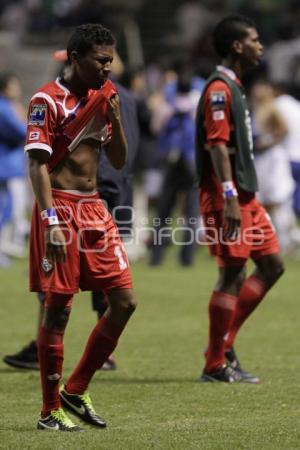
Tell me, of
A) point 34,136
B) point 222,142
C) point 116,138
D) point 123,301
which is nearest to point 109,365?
point 222,142

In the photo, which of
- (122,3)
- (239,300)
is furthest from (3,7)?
(239,300)

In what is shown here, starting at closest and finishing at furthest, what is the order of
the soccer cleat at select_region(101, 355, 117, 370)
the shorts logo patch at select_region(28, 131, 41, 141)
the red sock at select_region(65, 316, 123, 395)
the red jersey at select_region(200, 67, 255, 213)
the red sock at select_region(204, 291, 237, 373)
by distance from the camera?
the shorts logo patch at select_region(28, 131, 41, 141) → the red sock at select_region(65, 316, 123, 395) → the red jersey at select_region(200, 67, 255, 213) → the red sock at select_region(204, 291, 237, 373) → the soccer cleat at select_region(101, 355, 117, 370)

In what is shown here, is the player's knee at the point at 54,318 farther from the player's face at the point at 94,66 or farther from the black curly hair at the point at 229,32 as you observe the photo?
the black curly hair at the point at 229,32

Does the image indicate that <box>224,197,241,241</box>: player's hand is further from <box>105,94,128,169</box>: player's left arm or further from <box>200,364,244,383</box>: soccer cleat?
<box>105,94,128,169</box>: player's left arm

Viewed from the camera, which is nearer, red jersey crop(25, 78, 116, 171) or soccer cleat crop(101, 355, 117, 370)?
red jersey crop(25, 78, 116, 171)

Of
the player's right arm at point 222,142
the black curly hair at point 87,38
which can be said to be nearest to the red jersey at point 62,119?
the black curly hair at point 87,38

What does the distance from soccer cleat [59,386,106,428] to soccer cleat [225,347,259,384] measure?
182 centimetres

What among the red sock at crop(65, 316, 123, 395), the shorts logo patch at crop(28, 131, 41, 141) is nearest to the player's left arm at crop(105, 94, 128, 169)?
the shorts logo patch at crop(28, 131, 41, 141)

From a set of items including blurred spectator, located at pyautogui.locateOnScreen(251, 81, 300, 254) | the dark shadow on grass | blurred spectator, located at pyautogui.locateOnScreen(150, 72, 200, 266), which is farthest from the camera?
blurred spectator, located at pyautogui.locateOnScreen(251, 81, 300, 254)

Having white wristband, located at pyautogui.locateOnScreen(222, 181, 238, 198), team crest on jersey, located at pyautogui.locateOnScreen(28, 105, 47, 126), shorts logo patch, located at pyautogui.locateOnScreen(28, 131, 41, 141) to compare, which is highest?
team crest on jersey, located at pyautogui.locateOnScreen(28, 105, 47, 126)

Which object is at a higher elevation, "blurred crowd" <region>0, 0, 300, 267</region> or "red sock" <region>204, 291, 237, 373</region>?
"blurred crowd" <region>0, 0, 300, 267</region>

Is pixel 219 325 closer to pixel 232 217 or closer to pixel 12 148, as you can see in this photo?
pixel 232 217

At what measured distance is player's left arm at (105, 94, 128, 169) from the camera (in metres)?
7.16

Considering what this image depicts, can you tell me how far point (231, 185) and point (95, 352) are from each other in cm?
178
